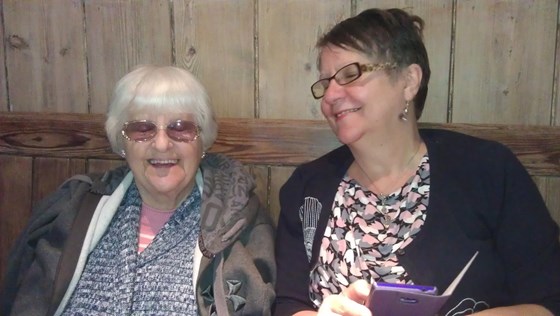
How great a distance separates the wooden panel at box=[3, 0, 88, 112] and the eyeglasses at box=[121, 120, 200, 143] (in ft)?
1.63

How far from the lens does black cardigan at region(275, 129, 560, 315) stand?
1.24 m

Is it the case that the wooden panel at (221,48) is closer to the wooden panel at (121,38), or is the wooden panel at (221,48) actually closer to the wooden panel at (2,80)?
the wooden panel at (121,38)

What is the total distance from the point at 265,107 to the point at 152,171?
44 cm

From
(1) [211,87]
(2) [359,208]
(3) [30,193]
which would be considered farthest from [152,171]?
(3) [30,193]

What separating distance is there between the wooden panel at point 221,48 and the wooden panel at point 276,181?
0.20m

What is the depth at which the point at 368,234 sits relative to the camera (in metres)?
1.31

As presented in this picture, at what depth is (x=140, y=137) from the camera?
1454mm

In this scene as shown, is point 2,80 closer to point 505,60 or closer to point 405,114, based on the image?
point 405,114

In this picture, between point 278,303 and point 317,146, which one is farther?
point 317,146

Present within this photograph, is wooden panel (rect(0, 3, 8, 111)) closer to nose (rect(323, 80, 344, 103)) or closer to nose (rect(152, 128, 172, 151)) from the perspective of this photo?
nose (rect(152, 128, 172, 151))

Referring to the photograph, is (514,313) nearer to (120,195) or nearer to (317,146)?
(317,146)

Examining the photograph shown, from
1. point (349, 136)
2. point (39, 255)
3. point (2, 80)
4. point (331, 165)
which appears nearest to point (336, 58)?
point (349, 136)

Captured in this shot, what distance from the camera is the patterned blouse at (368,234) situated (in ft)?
4.20

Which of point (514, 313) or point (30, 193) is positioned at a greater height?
point (30, 193)
